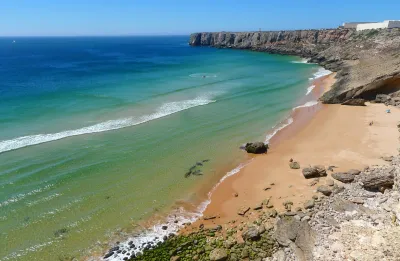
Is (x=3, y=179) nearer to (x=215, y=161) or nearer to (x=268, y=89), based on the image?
(x=215, y=161)

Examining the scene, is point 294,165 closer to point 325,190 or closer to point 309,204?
point 325,190

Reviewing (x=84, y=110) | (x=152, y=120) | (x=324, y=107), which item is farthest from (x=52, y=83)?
(x=324, y=107)

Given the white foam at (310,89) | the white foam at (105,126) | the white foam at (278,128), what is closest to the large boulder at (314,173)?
the white foam at (278,128)

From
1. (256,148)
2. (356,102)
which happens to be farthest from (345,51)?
(256,148)

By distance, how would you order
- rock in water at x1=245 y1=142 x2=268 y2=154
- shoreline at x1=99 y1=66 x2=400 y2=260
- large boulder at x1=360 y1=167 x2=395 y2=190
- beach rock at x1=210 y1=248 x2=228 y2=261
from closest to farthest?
1. beach rock at x1=210 y1=248 x2=228 y2=261
2. large boulder at x1=360 y1=167 x2=395 y2=190
3. shoreline at x1=99 y1=66 x2=400 y2=260
4. rock in water at x1=245 y1=142 x2=268 y2=154

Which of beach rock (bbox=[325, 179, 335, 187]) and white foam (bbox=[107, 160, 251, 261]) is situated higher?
beach rock (bbox=[325, 179, 335, 187])

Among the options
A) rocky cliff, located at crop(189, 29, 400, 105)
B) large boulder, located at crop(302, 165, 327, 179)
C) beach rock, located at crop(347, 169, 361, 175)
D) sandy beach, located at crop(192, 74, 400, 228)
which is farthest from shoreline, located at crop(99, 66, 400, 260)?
rocky cliff, located at crop(189, 29, 400, 105)

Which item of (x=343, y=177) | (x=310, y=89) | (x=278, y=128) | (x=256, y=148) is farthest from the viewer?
(x=310, y=89)

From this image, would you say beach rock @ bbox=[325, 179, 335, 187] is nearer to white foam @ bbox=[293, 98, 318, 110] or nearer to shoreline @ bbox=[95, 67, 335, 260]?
shoreline @ bbox=[95, 67, 335, 260]
